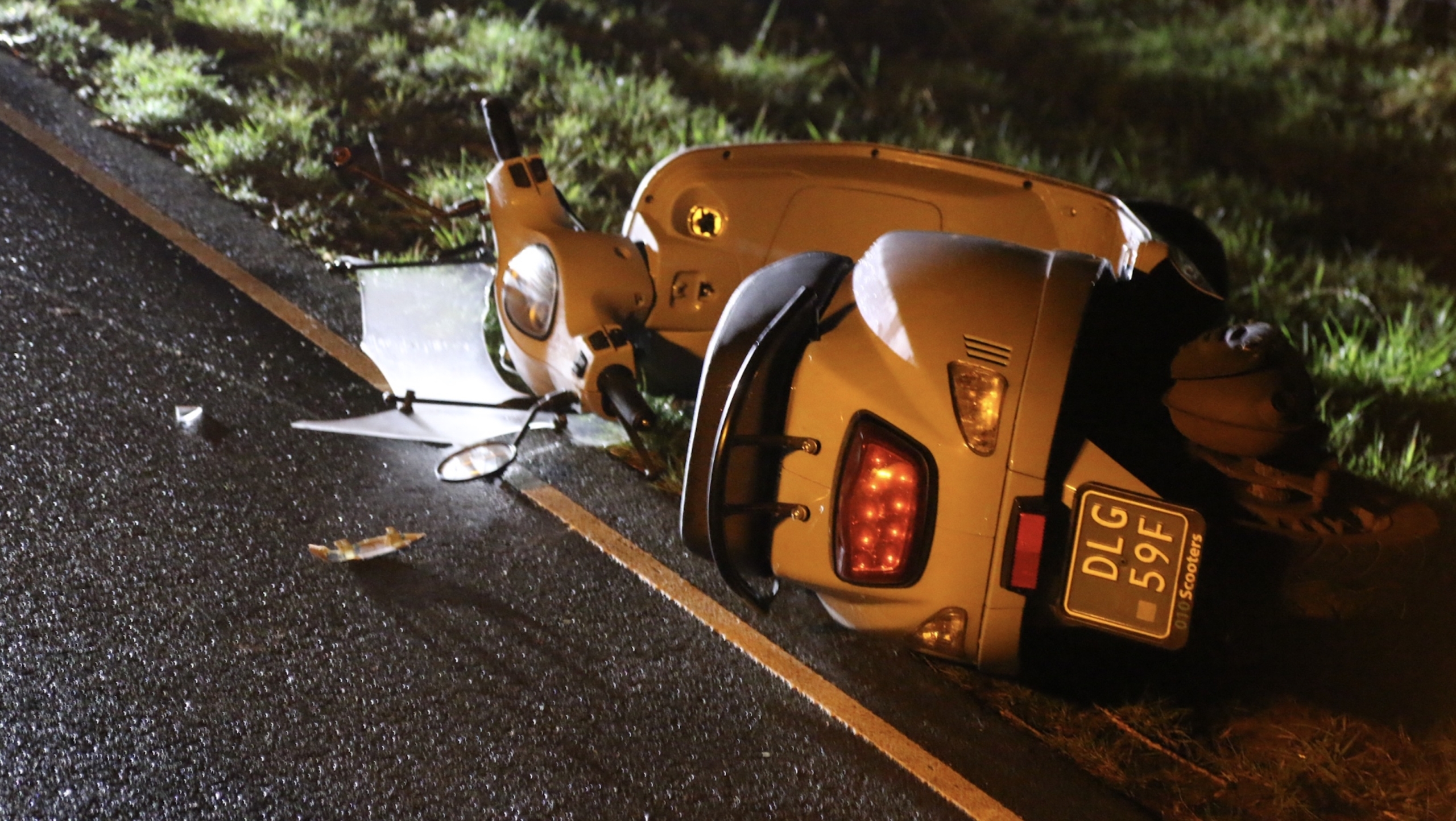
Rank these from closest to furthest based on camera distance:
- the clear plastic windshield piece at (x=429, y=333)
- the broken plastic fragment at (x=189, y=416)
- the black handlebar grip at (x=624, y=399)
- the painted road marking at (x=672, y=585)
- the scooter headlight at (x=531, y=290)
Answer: the painted road marking at (x=672, y=585) → the black handlebar grip at (x=624, y=399) → the scooter headlight at (x=531, y=290) → the broken plastic fragment at (x=189, y=416) → the clear plastic windshield piece at (x=429, y=333)

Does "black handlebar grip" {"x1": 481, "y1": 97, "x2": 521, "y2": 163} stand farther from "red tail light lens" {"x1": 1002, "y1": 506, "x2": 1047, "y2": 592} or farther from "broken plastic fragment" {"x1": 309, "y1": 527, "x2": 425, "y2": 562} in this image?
"red tail light lens" {"x1": 1002, "y1": 506, "x2": 1047, "y2": 592}

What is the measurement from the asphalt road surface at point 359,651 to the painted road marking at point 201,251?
0.32 meters

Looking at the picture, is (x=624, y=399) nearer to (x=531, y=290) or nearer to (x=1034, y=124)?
(x=531, y=290)

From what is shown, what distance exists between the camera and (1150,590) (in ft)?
8.54

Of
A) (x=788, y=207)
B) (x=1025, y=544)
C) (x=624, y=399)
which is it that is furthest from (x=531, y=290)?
(x=1025, y=544)

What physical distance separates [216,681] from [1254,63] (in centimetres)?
1050

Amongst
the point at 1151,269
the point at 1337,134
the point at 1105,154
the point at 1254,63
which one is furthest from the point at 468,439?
the point at 1254,63

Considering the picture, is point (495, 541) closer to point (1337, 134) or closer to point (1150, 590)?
point (1150, 590)

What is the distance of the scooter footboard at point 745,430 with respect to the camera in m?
2.69

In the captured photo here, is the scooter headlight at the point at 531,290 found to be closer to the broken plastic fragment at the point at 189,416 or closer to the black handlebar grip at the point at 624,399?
the black handlebar grip at the point at 624,399

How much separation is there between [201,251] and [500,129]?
218 cm

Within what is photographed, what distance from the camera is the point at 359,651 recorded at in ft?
10.8

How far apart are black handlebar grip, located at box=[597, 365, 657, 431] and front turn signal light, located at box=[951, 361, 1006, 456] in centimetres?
123

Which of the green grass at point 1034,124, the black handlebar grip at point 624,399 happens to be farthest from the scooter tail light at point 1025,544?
the black handlebar grip at point 624,399
